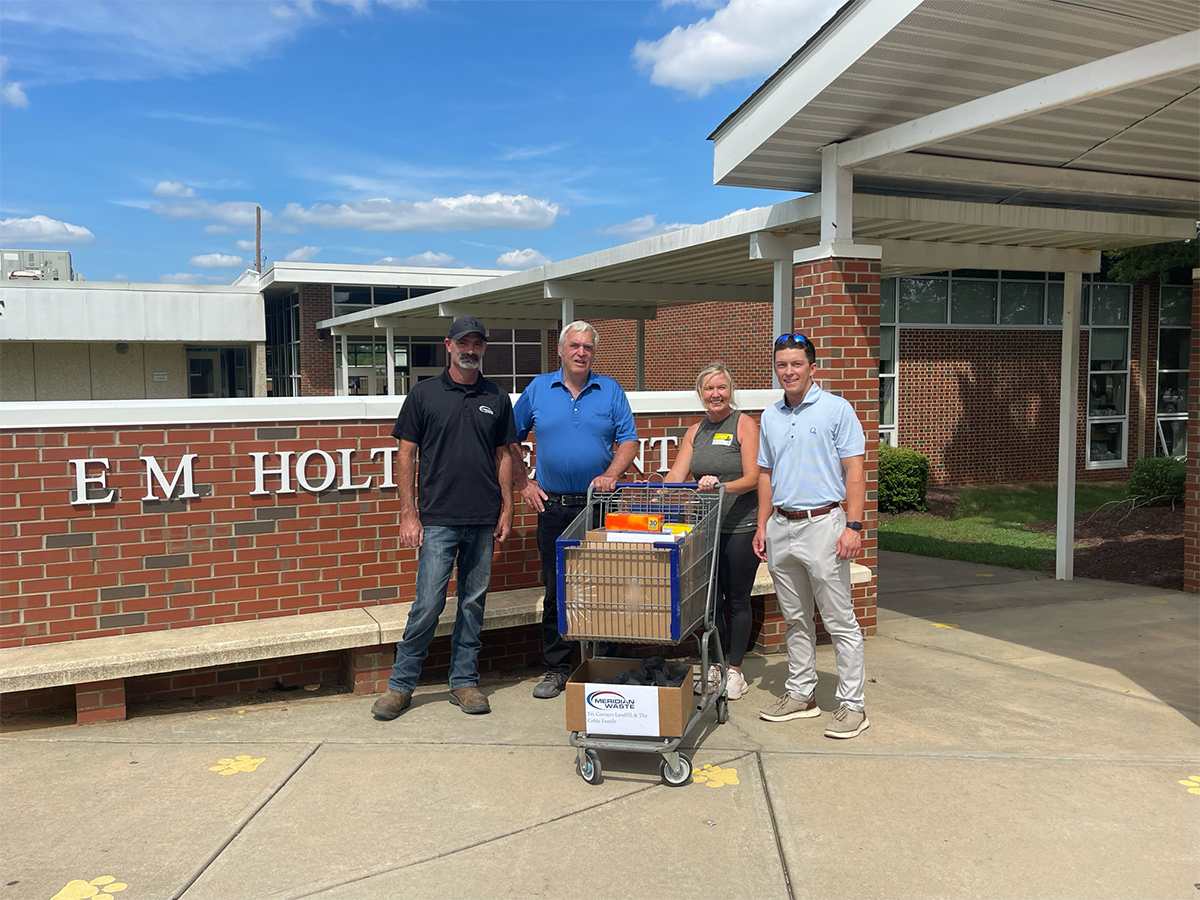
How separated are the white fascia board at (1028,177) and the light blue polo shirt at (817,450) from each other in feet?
8.82

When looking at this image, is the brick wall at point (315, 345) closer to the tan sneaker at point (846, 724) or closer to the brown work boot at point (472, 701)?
the brown work boot at point (472, 701)

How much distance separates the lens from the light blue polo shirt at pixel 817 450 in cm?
486

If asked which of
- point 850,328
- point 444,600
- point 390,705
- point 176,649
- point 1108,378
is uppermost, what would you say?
point 850,328

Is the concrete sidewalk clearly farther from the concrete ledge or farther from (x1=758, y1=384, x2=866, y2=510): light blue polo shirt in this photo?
(x1=758, y1=384, x2=866, y2=510): light blue polo shirt

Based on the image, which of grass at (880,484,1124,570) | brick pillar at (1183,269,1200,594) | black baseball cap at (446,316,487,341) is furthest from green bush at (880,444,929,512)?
black baseball cap at (446,316,487,341)

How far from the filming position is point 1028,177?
7.47 metres

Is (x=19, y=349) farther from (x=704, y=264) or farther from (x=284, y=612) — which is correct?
(x=284, y=612)

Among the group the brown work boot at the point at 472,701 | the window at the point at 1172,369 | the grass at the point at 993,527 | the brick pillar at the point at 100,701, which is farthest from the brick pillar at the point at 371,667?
the window at the point at 1172,369

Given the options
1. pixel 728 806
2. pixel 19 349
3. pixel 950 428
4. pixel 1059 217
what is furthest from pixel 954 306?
pixel 19 349

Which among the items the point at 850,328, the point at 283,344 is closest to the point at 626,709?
the point at 850,328

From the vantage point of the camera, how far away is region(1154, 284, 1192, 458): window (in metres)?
20.2

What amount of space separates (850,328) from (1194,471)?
3.90 metres

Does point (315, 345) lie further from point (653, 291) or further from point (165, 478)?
point (165, 478)

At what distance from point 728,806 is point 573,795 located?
0.68 metres
